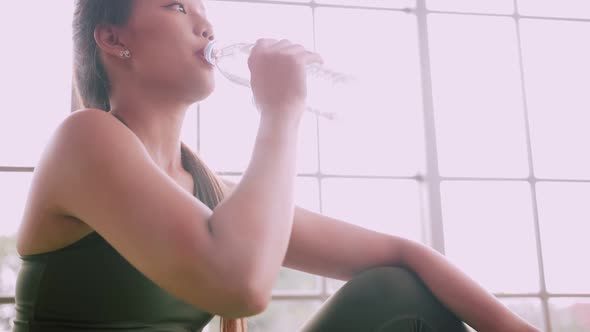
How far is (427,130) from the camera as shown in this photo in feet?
7.42

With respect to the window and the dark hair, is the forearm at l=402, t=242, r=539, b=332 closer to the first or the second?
the dark hair

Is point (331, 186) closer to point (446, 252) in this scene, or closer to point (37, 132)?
point (446, 252)

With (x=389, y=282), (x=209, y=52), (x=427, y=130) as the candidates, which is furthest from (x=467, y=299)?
(x=427, y=130)

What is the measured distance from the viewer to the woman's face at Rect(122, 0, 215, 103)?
1023mm

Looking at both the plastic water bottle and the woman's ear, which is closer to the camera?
the woman's ear

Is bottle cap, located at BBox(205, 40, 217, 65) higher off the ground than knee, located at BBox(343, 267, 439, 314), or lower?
higher

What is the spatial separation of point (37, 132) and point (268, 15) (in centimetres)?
86

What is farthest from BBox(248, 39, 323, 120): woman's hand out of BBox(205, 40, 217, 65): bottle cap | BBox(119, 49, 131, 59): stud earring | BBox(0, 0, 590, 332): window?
BBox(0, 0, 590, 332): window

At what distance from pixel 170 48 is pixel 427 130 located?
1.40 meters

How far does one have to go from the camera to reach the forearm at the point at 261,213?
29.9 inches

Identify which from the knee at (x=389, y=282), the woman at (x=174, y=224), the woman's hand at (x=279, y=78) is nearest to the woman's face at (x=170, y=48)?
the woman at (x=174, y=224)

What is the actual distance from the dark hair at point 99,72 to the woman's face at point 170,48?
0.04m

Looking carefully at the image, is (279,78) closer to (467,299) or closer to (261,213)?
(261,213)

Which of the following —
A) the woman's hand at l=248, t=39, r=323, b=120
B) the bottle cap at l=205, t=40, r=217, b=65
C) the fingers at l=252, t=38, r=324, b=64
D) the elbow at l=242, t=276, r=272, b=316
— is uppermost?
the bottle cap at l=205, t=40, r=217, b=65
